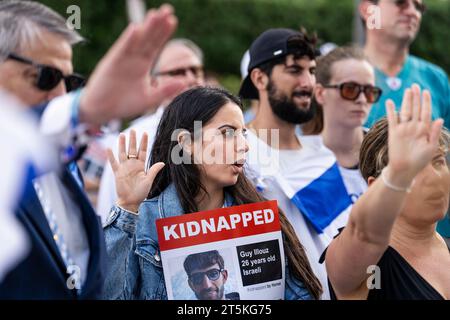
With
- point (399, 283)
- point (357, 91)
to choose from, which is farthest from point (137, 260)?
point (357, 91)

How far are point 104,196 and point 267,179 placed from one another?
44.9 inches

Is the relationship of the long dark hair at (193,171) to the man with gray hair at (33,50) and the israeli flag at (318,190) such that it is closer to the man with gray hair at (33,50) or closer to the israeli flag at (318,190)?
the man with gray hair at (33,50)

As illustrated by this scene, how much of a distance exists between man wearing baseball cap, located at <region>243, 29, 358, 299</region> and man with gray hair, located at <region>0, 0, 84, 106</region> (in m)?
1.09

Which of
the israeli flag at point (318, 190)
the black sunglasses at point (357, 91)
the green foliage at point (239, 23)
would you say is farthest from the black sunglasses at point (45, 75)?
the green foliage at point (239, 23)

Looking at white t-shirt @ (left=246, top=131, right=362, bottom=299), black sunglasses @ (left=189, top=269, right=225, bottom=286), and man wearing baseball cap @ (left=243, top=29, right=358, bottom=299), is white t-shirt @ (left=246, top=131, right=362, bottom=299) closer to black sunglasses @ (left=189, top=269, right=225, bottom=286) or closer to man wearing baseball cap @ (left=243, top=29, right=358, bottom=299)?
man wearing baseball cap @ (left=243, top=29, right=358, bottom=299)

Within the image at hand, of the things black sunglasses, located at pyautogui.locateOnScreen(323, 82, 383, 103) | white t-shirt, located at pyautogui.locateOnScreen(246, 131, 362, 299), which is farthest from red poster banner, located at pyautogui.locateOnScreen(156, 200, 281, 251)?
black sunglasses, located at pyautogui.locateOnScreen(323, 82, 383, 103)

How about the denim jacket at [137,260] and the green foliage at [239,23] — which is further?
the green foliage at [239,23]

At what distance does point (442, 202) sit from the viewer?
251cm

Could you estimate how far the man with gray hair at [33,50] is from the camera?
2.38 metres

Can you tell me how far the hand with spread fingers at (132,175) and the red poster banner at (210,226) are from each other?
0.18 metres

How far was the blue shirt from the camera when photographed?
14.5 feet

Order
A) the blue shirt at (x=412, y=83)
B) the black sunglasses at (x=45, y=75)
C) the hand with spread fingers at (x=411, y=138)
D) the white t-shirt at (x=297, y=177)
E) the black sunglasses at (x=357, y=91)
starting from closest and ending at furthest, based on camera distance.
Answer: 1. the hand with spread fingers at (x=411, y=138)
2. the black sunglasses at (x=45, y=75)
3. the white t-shirt at (x=297, y=177)
4. the black sunglasses at (x=357, y=91)
5. the blue shirt at (x=412, y=83)

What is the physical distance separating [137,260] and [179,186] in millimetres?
340

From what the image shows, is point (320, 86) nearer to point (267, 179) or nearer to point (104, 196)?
point (267, 179)
